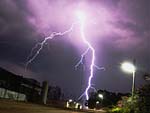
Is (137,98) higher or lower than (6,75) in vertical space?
lower

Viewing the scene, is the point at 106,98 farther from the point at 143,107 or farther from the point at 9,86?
the point at 143,107

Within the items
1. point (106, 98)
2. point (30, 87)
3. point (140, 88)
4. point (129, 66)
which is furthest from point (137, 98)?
point (106, 98)

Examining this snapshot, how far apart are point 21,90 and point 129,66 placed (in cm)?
3435

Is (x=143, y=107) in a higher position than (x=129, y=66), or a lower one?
lower

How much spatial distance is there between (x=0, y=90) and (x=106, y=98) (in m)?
51.9

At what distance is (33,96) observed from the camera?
204ft

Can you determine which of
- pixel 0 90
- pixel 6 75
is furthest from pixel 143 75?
pixel 6 75

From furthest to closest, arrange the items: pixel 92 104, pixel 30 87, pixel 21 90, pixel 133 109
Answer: pixel 92 104, pixel 30 87, pixel 21 90, pixel 133 109

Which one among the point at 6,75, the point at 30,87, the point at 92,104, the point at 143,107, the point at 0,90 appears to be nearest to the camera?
the point at 143,107

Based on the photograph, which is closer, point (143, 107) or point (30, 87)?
point (143, 107)

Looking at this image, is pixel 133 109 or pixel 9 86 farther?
pixel 9 86

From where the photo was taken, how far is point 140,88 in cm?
2739

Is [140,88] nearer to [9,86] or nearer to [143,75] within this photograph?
[143,75]

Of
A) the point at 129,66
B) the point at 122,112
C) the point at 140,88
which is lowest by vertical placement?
the point at 122,112
